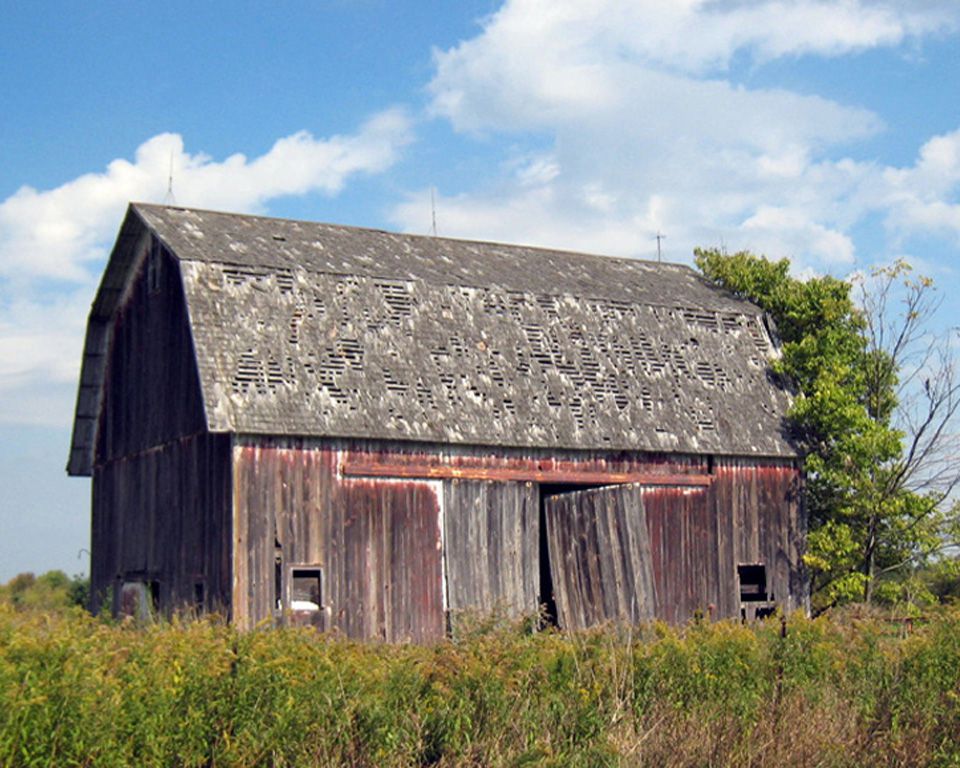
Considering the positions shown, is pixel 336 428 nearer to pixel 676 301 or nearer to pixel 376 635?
pixel 376 635

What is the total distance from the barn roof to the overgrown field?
7977 mm

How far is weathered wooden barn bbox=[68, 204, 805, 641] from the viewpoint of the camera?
20.8m

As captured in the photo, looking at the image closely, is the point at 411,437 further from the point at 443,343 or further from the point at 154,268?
the point at 154,268

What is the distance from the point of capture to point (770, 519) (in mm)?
25234

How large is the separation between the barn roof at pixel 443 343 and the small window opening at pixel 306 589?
2.07m

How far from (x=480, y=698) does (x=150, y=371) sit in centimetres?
1324

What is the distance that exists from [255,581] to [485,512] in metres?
3.96

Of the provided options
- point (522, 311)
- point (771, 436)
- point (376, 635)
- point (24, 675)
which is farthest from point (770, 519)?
point (24, 675)

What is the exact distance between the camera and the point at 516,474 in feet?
73.8

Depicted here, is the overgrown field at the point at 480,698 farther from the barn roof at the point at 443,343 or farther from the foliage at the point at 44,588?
the foliage at the point at 44,588

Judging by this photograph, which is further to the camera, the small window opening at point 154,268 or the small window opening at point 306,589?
the small window opening at point 154,268

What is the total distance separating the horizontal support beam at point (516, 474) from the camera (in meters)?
21.3

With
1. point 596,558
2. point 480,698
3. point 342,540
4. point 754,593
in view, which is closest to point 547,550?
point 596,558

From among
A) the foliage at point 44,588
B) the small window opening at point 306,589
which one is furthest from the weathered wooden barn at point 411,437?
the foliage at point 44,588
